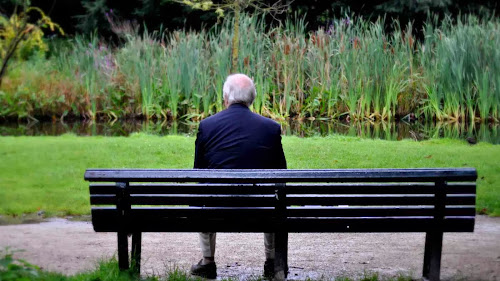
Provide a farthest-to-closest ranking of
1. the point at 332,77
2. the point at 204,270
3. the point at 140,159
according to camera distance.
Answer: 1. the point at 332,77
2. the point at 140,159
3. the point at 204,270

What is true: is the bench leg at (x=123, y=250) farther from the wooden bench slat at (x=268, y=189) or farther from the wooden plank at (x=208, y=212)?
the wooden bench slat at (x=268, y=189)

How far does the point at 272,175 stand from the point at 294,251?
138cm

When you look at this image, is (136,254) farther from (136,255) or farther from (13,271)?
(13,271)

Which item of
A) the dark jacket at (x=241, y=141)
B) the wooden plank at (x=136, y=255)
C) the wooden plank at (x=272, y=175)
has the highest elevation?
the dark jacket at (x=241, y=141)

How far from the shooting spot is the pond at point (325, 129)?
11.7 meters

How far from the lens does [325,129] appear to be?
1213cm

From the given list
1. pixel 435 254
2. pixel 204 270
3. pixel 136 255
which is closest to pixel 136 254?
pixel 136 255

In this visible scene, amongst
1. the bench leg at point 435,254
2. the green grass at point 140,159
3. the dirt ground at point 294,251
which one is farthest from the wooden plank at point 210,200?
the green grass at point 140,159

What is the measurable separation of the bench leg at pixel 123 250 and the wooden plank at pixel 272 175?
1.17 ft

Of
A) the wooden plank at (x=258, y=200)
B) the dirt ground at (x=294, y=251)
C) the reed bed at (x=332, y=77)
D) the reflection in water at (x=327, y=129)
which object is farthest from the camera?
the reed bed at (x=332, y=77)

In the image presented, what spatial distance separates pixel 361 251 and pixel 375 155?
4077 millimetres

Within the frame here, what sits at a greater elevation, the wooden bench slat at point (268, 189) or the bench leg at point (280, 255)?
the wooden bench slat at point (268, 189)

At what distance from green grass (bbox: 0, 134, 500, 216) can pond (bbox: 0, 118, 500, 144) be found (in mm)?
958

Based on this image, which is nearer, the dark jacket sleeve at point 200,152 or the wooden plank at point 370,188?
the wooden plank at point 370,188
